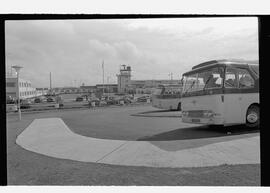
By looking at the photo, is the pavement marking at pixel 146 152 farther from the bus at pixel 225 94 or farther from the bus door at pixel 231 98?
the bus at pixel 225 94

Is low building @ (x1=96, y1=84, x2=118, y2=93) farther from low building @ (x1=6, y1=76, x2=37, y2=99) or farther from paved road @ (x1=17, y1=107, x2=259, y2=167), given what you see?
paved road @ (x1=17, y1=107, x2=259, y2=167)

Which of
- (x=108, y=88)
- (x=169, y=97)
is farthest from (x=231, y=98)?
(x=108, y=88)

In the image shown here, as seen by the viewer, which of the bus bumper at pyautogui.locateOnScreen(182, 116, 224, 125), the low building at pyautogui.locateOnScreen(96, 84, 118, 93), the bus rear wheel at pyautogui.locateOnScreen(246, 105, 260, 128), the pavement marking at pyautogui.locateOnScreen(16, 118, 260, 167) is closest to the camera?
the pavement marking at pyautogui.locateOnScreen(16, 118, 260, 167)

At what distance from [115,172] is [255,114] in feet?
20.4

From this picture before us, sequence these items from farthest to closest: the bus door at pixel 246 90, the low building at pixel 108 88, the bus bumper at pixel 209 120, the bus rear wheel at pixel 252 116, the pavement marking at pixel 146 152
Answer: the low building at pixel 108 88 → the bus rear wheel at pixel 252 116 → the bus door at pixel 246 90 → the bus bumper at pixel 209 120 → the pavement marking at pixel 146 152

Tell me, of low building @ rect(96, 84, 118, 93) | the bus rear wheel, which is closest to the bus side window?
the bus rear wheel

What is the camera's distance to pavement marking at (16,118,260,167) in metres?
4.52

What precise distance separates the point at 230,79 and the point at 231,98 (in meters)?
0.70

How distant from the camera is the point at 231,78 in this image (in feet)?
23.9

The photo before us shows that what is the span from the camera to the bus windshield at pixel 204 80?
7.25 meters

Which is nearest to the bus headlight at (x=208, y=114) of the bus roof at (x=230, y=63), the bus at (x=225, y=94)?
the bus at (x=225, y=94)

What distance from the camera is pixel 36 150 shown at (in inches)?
232

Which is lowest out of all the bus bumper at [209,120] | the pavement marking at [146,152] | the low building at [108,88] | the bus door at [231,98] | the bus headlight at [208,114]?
the pavement marking at [146,152]
